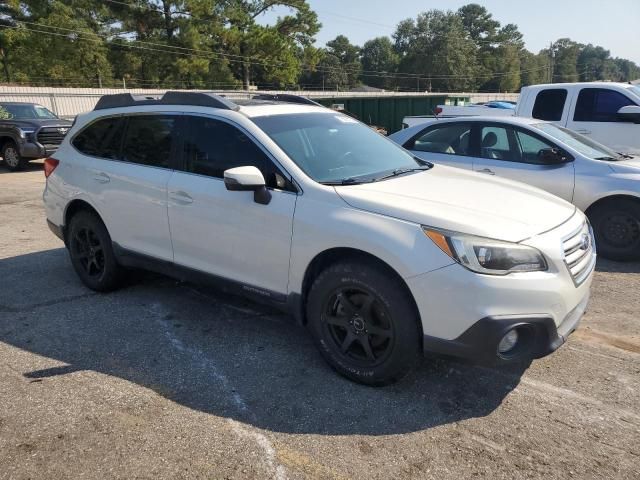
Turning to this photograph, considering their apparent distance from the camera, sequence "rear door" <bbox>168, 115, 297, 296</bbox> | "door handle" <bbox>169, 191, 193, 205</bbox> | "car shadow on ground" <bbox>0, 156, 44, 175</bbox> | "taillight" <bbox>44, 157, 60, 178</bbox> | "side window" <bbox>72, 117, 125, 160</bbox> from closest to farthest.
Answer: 1. "rear door" <bbox>168, 115, 297, 296</bbox>
2. "door handle" <bbox>169, 191, 193, 205</bbox>
3. "side window" <bbox>72, 117, 125, 160</bbox>
4. "taillight" <bbox>44, 157, 60, 178</bbox>
5. "car shadow on ground" <bbox>0, 156, 44, 175</bbox>

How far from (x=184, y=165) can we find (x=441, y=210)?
2.02 metres

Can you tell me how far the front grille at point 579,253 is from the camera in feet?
9.87

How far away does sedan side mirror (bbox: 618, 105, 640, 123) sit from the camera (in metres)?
7.61

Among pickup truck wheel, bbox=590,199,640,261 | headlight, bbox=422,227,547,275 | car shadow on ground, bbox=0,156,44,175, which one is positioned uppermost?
headlight, bbox=422,227,547,275

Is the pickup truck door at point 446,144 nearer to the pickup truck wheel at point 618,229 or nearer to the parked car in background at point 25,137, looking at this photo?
the pickup truck wheel at point 618,229

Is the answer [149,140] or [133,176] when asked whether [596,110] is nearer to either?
[149,140]

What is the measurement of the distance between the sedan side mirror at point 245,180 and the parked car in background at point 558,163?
3619mm

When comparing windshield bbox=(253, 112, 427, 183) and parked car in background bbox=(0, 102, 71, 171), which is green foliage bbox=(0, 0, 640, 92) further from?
windshield bbox=(253, 112, 427, 183)

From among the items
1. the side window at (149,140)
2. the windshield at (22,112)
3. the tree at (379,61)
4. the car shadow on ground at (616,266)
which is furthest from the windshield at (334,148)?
the tree at (379,61)

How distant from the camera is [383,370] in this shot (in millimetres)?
3062

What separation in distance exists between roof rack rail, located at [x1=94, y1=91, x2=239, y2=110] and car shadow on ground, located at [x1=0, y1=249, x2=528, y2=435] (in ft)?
5.45

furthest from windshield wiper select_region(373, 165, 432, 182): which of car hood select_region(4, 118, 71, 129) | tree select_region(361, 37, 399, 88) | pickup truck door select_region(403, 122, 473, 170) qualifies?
tree select_region(361, 37, 399, 88)

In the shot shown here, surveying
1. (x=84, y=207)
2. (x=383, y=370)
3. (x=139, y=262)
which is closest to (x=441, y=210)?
(x=383, y=370)

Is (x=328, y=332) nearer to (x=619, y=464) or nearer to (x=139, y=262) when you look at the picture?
(x=619, y=464)
